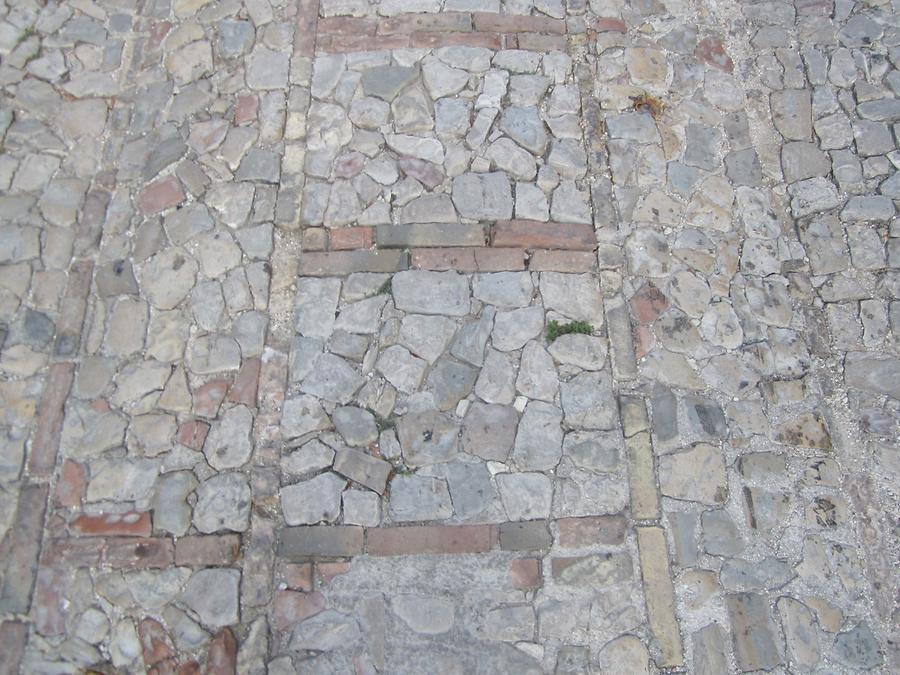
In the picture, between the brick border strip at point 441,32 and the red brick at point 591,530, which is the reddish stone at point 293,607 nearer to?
the red brick at point 591,530

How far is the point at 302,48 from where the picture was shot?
443 cm

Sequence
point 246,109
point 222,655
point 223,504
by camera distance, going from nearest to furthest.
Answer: point 222,655
point 223,504
point 246,109

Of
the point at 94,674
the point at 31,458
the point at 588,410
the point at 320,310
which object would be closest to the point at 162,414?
the point at 31,458

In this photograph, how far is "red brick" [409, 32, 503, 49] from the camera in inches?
174

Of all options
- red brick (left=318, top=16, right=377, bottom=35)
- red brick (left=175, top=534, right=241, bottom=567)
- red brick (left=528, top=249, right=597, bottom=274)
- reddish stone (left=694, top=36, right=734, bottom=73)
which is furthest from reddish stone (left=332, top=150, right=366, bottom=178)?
reddish stone (left=694, top=36, right=734, bottom=73)

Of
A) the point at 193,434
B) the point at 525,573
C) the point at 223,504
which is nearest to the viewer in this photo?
the point at 525,573

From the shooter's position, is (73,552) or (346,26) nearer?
(73,552)

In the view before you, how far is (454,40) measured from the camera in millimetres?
4434

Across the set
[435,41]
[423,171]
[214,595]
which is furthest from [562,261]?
[214,595]

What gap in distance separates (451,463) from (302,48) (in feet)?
7.73

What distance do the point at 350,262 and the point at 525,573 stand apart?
156 centimetres

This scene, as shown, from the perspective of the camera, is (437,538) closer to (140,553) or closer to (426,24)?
(140,553)

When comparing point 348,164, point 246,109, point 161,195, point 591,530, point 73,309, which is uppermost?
point 246,109

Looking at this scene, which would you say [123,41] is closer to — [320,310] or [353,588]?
[320,310]
